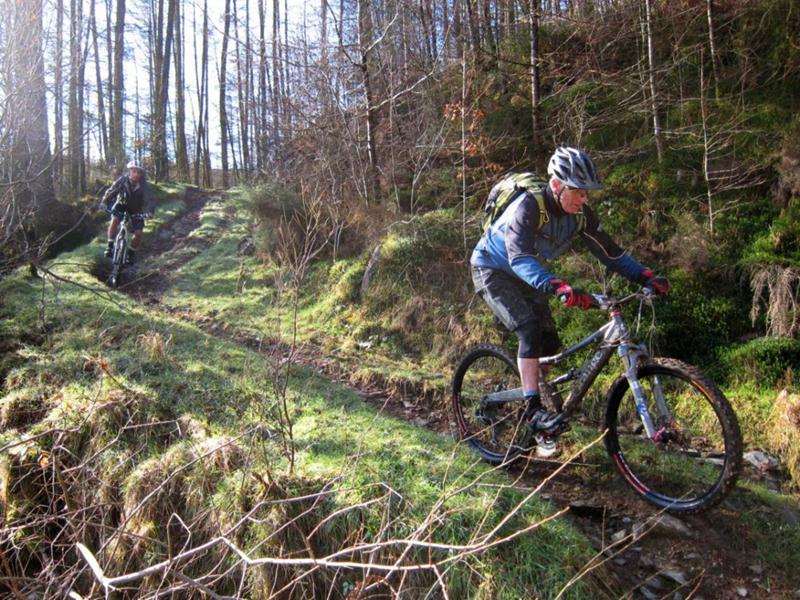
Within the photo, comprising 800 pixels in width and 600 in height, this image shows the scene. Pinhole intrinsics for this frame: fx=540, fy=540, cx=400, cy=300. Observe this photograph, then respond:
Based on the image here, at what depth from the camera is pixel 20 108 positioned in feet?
23.2

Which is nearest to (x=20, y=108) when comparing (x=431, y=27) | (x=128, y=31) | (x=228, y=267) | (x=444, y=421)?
(x=228, y=267)

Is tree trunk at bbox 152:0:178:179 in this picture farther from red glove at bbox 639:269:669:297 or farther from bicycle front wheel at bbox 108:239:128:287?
red glove at bbox 639:269:669:297

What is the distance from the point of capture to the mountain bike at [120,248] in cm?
978

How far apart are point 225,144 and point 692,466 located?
1087 inches

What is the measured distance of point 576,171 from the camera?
3393 mm

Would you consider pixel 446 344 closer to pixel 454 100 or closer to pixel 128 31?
pixel 454 100

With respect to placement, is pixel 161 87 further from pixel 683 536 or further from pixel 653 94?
pixel 683 536

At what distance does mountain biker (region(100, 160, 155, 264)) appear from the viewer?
997 centimetres

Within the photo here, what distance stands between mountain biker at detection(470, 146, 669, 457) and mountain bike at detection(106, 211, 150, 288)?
26.5ft

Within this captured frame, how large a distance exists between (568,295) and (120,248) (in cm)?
913

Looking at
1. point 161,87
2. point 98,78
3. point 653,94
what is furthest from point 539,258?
point 98,78

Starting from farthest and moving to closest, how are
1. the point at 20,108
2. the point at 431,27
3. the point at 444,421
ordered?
the point at 431,27
the point at 20,108
the point at 444,421

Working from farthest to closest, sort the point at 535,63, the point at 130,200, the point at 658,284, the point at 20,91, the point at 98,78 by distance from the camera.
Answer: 1. the point at 98,78
2. the point at 130,200
3. the point at 535,63
4. the point at 20,91
5. the point at 658,284

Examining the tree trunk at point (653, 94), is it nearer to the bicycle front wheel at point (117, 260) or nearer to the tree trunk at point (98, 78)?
the bicycle front wheel at point (117, 260)
